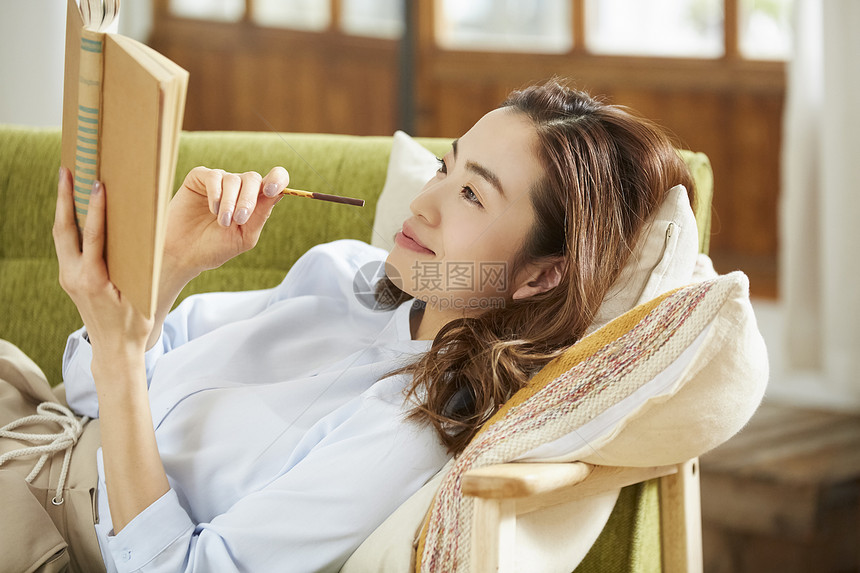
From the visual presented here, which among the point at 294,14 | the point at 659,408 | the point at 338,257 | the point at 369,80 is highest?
the point at 294,14

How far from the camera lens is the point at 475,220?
0.78 m

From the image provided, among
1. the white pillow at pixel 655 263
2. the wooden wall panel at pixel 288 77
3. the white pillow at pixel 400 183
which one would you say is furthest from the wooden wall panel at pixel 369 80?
the white pillow at pixel 655 263

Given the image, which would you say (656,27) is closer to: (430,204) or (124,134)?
(430,204)

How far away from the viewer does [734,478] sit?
1759 mm

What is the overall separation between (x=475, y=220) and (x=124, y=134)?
1.06 feet

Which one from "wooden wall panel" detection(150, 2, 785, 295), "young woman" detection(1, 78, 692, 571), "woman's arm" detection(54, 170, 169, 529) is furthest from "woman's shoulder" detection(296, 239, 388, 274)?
"wooden wall panel" detection(150, 2, 785, 295)

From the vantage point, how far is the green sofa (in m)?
1.19

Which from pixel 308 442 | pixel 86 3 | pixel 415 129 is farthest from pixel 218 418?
pixel 415 129

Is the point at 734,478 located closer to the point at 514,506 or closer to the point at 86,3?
the point at 514,506

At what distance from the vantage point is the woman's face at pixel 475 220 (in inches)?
31.0

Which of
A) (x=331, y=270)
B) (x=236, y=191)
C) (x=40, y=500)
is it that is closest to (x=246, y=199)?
(x=236, y=191)

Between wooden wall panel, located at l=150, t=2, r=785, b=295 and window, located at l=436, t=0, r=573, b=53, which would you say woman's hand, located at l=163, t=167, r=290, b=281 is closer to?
wooden wall panel, located at l=150, t=2, r=785, b=295

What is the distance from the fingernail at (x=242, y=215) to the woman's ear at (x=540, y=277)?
0.26m

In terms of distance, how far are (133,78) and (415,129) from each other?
2.77 meters
